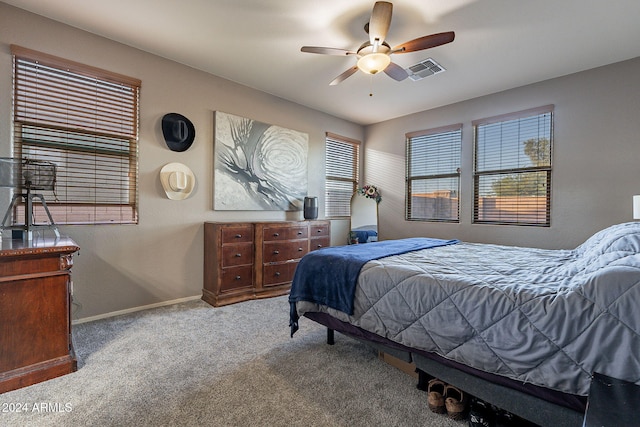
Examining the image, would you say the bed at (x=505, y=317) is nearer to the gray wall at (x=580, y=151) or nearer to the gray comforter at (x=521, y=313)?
the gray comforter at (x=521, y=313)

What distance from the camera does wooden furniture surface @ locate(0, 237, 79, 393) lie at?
5.69ft

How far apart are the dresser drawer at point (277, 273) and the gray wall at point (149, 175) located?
76 cm

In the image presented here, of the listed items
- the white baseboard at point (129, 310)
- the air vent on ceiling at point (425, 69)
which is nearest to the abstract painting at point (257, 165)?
the white baseboard at point (129, 310)

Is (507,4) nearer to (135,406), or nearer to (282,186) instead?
(282,186)

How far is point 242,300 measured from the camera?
11.4 ft

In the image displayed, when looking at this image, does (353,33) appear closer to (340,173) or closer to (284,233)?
(284,233)

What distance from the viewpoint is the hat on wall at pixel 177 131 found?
3240mm

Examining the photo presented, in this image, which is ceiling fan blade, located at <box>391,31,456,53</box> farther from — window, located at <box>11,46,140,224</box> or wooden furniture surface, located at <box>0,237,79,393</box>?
wooden furniture surface, located at <box>0,237,79,393</box>

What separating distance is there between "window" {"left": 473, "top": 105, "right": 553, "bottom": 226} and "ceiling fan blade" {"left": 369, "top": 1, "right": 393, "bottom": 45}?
2563 millimetres

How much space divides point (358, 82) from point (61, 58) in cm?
303

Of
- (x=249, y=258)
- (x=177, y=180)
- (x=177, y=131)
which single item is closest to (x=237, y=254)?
(x=249, y=258)

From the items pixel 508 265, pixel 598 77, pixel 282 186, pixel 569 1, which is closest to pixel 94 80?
pixel 282 186

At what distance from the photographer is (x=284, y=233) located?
12.7 feet

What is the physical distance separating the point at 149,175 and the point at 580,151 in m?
4.84
